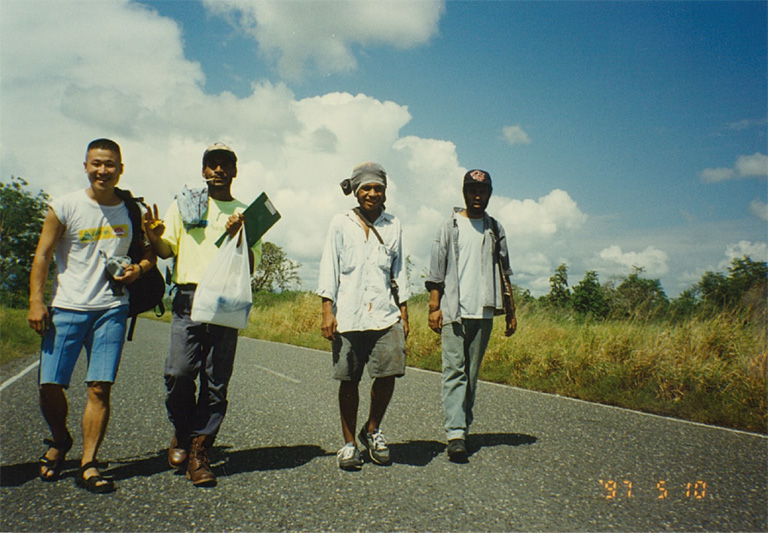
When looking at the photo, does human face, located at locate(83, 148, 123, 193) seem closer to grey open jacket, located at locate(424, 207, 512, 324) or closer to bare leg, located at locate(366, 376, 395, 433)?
bare leg, located at locate(366, 376, 395, 433)

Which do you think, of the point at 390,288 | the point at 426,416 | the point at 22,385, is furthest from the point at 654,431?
the point at 22,385

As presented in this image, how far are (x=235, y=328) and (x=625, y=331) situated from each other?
708 cm

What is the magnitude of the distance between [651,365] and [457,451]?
489cm

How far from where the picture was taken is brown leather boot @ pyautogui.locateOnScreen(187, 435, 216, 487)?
3.23 m

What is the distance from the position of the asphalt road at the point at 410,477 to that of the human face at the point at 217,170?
2.04 meters

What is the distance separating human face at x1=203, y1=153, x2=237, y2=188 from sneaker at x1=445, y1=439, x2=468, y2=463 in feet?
8.60

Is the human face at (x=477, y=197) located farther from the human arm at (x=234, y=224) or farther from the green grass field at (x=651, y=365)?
the green grass field at (x=651, y=365)

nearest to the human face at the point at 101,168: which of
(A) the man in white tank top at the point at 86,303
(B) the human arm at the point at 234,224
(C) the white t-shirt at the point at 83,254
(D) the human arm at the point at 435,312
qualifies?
(A) the man in white tank top at the point at 86,303

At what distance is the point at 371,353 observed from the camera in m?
3.76

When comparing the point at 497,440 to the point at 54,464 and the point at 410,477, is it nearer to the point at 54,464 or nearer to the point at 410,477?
the point at 410,477

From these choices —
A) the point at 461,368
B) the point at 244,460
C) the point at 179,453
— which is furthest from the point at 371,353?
the point at 179,453

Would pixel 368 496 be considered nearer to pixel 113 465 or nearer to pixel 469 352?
pixel 469 352

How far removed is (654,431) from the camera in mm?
5324

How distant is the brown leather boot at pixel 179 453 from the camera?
342cm
